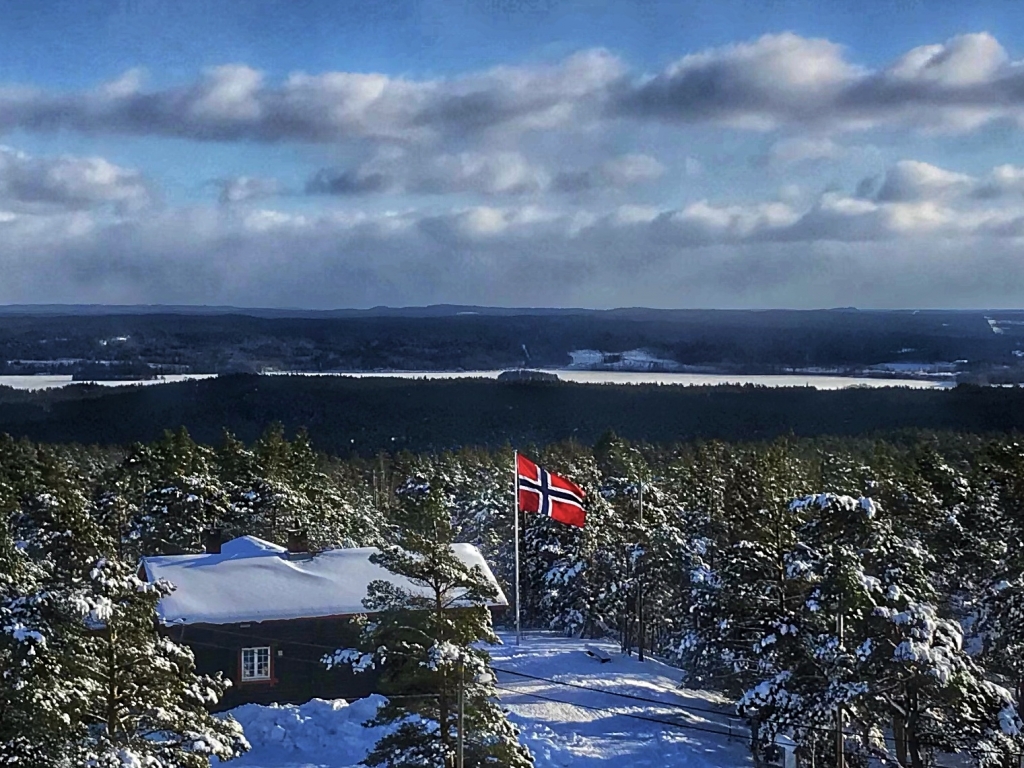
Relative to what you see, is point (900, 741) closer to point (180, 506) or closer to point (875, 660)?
point (875, 660)

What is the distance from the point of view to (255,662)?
2636 centimetres

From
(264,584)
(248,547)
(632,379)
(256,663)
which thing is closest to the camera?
(256,663)

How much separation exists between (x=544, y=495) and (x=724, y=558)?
6151 millimetres

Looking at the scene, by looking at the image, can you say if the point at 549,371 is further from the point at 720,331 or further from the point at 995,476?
the point at 995,476

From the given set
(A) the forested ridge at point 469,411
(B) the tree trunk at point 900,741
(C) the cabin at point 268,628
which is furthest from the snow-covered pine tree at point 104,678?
(A) the forested ridge at point 469,411

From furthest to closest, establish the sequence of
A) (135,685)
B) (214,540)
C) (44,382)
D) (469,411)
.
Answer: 1. (469,411)
2. (44,382)
3. (214,540)
4. (135,685)

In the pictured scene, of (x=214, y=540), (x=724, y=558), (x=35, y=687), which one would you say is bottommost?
(x=214, y=540)

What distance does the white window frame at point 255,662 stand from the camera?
26219 millimetres

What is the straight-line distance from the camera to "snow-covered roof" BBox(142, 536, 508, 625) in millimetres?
25828

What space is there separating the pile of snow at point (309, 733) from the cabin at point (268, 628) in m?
0.85

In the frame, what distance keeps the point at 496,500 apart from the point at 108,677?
3374 centimetres

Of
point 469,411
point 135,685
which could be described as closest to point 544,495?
point 135,685

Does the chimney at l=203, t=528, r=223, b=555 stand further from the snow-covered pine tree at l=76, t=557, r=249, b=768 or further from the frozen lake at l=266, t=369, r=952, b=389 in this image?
the frozen lake at l=266, t=369, r=952, b=389

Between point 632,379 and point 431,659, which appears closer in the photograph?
point 431,659
